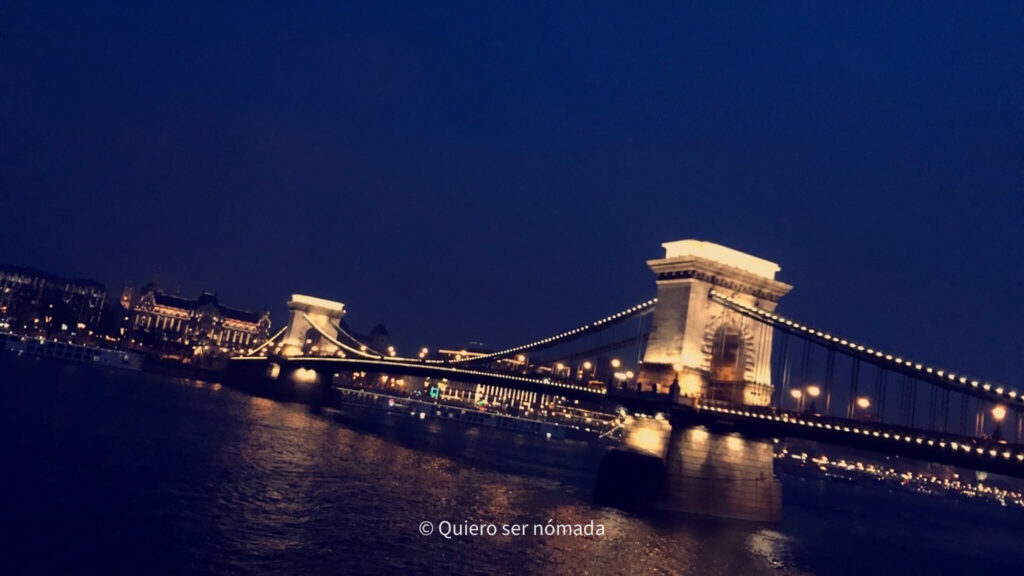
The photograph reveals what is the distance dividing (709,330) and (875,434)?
13.8 metres

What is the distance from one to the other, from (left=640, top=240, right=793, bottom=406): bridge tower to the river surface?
8328 mm

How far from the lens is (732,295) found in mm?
47250

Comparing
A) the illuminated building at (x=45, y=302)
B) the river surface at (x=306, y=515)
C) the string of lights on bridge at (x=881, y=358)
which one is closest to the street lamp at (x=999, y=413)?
the string of lights on bridge at (x=881, y=358)

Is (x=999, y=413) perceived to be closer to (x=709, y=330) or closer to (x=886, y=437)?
(x=886, y=437)

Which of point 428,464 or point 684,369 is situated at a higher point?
point 684,369

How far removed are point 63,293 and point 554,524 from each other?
194336mm

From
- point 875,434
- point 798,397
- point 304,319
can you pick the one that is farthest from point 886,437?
point 304,319

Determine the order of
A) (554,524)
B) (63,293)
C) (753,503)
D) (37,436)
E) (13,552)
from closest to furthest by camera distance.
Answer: (13,552) < (554,524) < (37,436) < (753,503) < (63,293)

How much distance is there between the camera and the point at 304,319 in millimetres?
123750

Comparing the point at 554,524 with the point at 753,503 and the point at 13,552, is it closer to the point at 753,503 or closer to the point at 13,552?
the point at 753,503

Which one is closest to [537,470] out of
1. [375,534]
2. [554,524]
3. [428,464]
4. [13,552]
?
[428,464]

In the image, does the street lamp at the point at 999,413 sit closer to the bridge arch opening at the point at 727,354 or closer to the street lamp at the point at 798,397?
the street lamp at the point at 798,397

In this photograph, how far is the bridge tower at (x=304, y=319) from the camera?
12206 cm

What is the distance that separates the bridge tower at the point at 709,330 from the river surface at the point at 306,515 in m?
8.33
